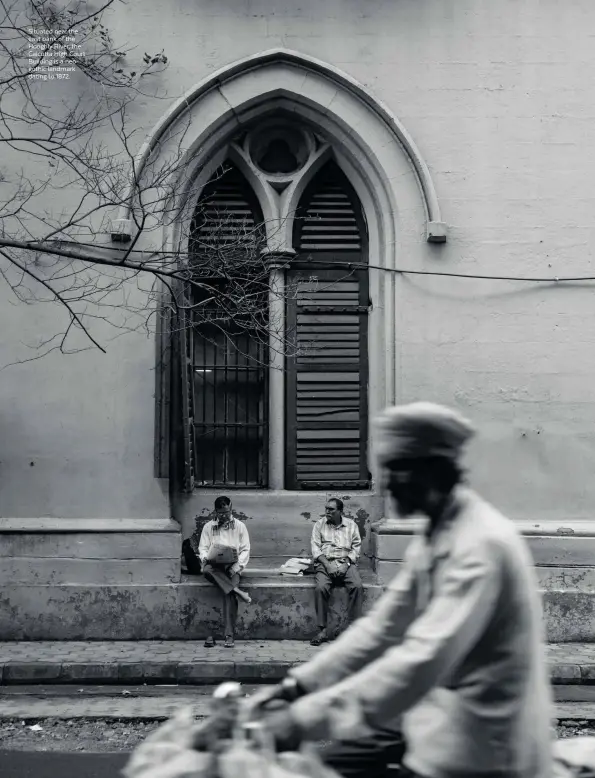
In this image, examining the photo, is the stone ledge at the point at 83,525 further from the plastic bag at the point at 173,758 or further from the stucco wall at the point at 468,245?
the plastic bag at the point at 173,758

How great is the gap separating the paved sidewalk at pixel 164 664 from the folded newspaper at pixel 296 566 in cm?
98

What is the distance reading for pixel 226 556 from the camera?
1061 cm

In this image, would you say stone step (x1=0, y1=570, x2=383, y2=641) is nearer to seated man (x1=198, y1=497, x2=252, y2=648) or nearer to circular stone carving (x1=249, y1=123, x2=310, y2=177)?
seated man (x1=198, y1=497, x2=252, y2=648)

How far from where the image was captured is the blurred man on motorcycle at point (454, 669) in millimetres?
2209

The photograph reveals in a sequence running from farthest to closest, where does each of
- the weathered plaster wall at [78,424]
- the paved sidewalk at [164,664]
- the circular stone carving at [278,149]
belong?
1. the circular stone carving at [278,149]
2. the weathered plaster wall at [78,424]
3. the paved sidewalk at [164,664]

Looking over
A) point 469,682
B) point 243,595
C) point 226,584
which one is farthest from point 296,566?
point 469,682

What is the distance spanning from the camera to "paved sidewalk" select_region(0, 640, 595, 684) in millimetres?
9422

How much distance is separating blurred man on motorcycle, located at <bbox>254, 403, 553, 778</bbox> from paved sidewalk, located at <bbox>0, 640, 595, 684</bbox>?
732 cm

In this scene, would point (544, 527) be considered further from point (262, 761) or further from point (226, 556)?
point (262, 761)

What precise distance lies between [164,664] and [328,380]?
12.9 ft

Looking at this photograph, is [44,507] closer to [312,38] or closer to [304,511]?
[304,511]

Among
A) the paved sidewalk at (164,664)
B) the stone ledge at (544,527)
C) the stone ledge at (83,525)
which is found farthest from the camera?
the stone ledge at (544,527)

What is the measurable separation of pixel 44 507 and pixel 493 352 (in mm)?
5156

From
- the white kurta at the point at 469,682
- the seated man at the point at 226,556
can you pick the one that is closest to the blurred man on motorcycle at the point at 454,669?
the white kurta at the point at 469,682
